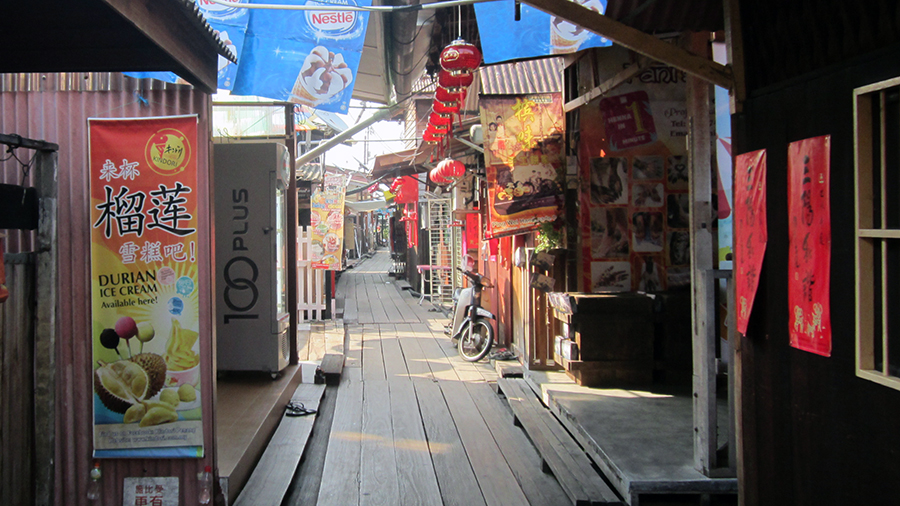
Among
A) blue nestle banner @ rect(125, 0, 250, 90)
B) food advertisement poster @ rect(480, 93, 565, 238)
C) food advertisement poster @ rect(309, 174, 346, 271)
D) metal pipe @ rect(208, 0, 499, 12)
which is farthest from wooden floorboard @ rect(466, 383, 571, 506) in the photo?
food advertisement poster @ rect(309, 174, 346, 271)

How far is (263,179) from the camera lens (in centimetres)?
628

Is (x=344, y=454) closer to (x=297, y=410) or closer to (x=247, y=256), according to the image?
(x=297, y=410)

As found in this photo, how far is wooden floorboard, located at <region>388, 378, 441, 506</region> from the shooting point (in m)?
4.36

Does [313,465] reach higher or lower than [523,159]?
lower

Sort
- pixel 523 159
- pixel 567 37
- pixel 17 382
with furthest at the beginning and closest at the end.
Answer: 1. pixel 523 159
2. pixel 567 37
3. pixel 17 382

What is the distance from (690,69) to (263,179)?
14.8ft

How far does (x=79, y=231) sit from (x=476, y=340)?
6541 millimetres

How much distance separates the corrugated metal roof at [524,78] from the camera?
8.36m

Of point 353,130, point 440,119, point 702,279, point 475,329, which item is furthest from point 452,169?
point 702,279

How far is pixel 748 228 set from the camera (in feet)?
9.80

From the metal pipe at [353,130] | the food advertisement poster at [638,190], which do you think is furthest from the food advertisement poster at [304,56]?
the food advertisement poster at [638,190]

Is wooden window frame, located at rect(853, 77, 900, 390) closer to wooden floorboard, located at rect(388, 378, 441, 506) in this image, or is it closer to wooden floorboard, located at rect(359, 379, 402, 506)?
wooden floorboard, located at rect(388, 378, 441, 506)

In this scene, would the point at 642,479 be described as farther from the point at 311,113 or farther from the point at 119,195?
the point at 311,113

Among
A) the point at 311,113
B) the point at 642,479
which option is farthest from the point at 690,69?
the point at 311,113
